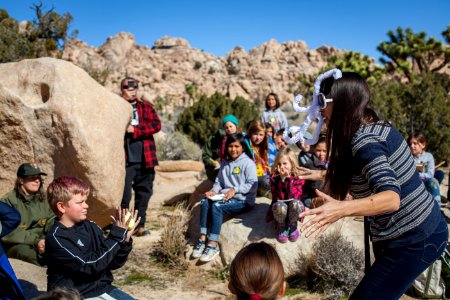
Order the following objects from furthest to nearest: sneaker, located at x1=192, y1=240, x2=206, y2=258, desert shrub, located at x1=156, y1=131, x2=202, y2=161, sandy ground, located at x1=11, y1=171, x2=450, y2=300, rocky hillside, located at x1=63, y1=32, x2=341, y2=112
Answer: rocky hillside, located at x1=63, y1=32, x2=341, y2=112 → desert shrub, located at x1=156, y1=131, x2=202, y2=161 → sneaker, located at x1=192, y1=240, x2=206, y2=258 → sandy ground, located at x1=11, y1=171, x2=450, y2=300

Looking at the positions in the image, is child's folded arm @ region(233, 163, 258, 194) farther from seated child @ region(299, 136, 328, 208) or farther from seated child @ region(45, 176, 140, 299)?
seated child @ region(45, 176, 140, 299)

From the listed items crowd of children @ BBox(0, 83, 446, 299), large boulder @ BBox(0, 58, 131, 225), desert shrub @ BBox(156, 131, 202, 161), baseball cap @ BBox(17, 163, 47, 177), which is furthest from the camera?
desert shrub @ BBox(156, 131, 202, 161)

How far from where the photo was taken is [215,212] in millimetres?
4641

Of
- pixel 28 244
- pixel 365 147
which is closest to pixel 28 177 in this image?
pixel 28 244

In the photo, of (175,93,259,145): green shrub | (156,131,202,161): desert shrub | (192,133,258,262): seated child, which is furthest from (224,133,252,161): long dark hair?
(175,93,259,145): green shrub

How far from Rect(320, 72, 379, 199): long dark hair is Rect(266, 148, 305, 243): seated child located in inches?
87.2

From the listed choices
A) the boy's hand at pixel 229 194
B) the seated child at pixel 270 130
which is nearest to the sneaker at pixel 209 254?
the boy's hand at pixel 229 194

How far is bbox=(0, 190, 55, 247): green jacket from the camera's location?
4039 millimetres

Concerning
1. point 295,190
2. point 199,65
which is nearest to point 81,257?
point 295,190

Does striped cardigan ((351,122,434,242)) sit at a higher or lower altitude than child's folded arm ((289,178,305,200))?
higher

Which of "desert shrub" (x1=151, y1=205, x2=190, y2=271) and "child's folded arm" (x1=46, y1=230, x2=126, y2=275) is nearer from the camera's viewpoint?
"child's folded arm" (x1=46, y1=230, x2=126, y2=275)

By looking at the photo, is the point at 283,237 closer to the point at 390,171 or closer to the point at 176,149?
the point at 390,171

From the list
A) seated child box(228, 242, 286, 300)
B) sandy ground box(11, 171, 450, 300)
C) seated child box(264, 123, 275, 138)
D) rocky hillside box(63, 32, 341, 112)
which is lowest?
sandy ground box(11, 171, 450, 300)

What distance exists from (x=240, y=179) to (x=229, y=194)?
0.94 ft
